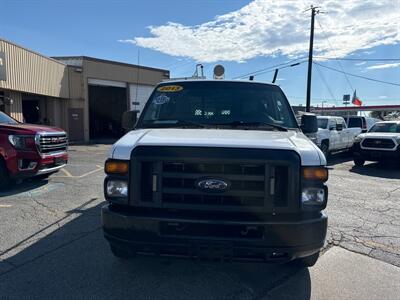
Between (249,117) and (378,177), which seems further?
(378,177)

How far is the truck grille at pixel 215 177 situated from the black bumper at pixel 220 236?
145 mm

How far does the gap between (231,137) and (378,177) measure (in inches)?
355

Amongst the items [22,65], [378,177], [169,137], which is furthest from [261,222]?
[22,65]

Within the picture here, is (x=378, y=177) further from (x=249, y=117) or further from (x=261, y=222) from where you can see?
(x=261, y=222)

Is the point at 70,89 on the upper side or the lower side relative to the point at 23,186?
upper

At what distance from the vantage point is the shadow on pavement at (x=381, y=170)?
11.0m

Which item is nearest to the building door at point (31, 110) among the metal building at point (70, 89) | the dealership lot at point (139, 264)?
the metal building at point (70, 89)

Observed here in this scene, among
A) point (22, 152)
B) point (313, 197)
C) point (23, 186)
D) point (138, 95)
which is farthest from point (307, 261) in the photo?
point (138, 95)

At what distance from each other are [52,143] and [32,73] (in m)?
11.6

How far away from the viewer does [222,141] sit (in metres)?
3.08

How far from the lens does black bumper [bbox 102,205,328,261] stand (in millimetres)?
2852

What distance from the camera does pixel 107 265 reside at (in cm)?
375

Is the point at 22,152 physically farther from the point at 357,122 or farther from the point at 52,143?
the point at 357,122

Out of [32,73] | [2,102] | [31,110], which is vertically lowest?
[31,110]
